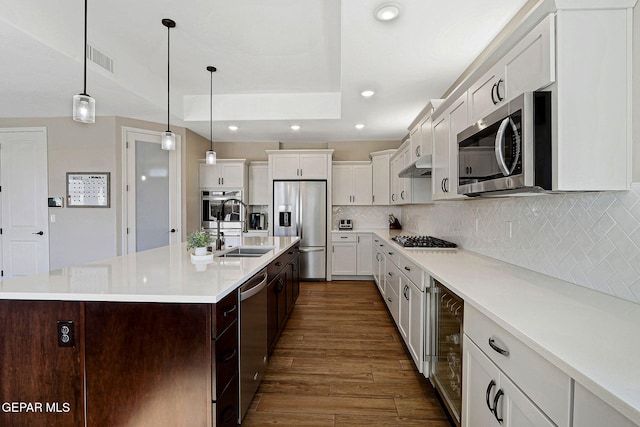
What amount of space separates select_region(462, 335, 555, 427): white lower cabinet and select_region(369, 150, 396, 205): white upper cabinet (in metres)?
4.02

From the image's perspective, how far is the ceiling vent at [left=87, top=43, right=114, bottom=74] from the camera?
282 centimetres

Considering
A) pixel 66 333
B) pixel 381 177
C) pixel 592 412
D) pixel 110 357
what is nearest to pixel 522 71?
pixel 592 412

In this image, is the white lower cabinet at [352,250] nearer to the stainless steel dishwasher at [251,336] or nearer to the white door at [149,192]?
the white door at [149,192]

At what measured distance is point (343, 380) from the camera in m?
2.19

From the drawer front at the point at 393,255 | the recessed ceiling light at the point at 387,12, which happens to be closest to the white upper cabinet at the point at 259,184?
the drawer front at the point at 393,255

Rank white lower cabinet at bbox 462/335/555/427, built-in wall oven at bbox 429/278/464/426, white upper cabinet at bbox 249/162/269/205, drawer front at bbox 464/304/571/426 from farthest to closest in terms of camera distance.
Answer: white upper cabinet at bbox 249/162/269/205 → built-in wall oven at bbox 429/278/464/426 → white lower cabinet at bbox 462/335/555/427 → drawer front at bbox 464/304/571/426

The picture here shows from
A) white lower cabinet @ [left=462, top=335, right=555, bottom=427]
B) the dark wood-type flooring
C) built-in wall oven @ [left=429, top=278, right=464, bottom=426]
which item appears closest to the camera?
white lower cabinet @ [left=462, top=335, right=555, bottom=427]

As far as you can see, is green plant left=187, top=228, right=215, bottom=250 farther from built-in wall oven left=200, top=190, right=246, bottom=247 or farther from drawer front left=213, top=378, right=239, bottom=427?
built-in wall oven left=200, top=190, right=246, bottom=247

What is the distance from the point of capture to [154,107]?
3.88 m

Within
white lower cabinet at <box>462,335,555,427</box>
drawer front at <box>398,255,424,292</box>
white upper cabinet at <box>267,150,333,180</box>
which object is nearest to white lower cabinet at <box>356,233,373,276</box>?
white upper cabinet at <box>267,150,333,180</box>

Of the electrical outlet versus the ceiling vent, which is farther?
the ceiling vent

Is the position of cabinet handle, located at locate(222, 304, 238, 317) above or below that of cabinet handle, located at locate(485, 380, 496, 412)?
above

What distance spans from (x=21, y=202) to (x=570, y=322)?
619 centimetres

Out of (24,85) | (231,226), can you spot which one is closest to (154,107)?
(24,85)
